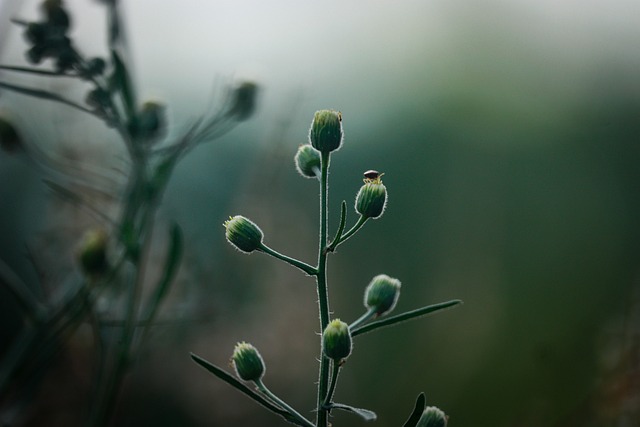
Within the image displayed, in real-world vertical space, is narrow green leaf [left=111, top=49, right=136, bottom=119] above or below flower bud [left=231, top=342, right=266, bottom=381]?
above

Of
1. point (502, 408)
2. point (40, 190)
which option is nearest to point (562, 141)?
point (502, 408)

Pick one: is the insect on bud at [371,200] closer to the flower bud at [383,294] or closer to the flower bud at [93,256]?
the flower bud at [383,294]

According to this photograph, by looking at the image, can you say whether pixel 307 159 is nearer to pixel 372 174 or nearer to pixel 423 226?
pixel 372 174

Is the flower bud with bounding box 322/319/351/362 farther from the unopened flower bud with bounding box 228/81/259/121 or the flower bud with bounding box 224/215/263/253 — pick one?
the unopened flower bud with bounding box 228/81/259/121

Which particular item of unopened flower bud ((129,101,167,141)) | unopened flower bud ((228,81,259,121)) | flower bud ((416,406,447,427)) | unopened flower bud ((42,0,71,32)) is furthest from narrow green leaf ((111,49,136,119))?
flower bud ((416,406,447,427))

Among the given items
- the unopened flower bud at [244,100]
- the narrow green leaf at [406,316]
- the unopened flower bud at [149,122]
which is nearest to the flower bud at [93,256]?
the unopened flower bud at [149,122]

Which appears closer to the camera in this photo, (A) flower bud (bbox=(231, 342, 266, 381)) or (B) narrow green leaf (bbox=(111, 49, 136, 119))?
(A) flower bud (bbox=(231, 342, 266, 381))


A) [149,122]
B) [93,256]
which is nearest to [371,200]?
[93,256]

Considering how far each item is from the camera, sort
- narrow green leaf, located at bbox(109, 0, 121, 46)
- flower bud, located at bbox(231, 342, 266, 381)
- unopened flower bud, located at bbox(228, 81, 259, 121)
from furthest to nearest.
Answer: unopened flower bud, located at bbox(228, 81, 259, 121), narrow green leaf, located at bbox(109, 0, 121, 46), flower bud, located at bbox(231, 342, 266, 381)
